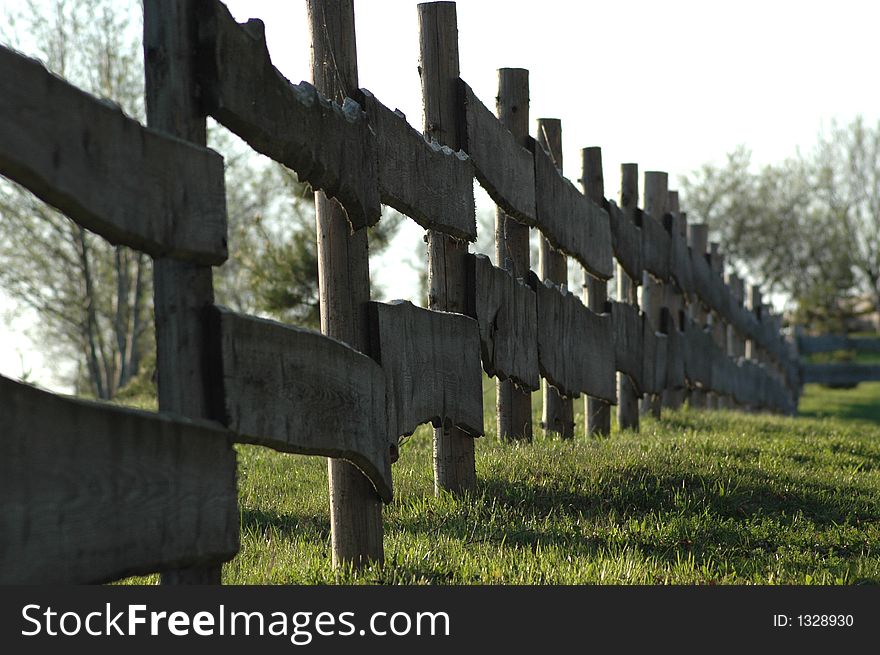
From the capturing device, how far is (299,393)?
349 centimetres

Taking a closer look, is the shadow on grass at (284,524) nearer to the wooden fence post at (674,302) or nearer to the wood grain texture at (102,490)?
the wood grain texture at (102,490)

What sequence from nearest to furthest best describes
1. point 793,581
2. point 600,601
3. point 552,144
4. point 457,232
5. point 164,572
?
point 164,572 < point 600,601 < point 793,581 < point 457,232 < point 552,144

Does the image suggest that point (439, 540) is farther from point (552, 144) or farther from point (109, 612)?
point (552, 144)

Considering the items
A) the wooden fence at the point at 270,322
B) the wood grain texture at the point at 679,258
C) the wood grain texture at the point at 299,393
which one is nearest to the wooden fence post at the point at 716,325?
the wood grain texture at the point at 679,258

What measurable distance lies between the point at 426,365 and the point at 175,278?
188 centimetres

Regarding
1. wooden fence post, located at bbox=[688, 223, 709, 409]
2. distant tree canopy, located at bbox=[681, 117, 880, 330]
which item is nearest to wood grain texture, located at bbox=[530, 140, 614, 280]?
wooden fence post, located at bbox=[688, 223, 709, 409]

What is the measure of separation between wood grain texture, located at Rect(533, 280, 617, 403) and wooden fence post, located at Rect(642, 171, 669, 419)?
89.7 inches

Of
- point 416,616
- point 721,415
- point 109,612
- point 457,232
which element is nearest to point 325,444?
point 416,616

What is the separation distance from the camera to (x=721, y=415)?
1104 centimetres

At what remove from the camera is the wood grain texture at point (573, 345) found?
21.5 ft

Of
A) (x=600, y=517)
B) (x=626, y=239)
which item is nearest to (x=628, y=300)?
(x=626, y=239)

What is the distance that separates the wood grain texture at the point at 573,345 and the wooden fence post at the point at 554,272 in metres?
0.29

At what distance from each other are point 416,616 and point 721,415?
826cm

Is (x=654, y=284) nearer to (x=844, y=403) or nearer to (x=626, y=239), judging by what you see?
(x=626, y=239)
